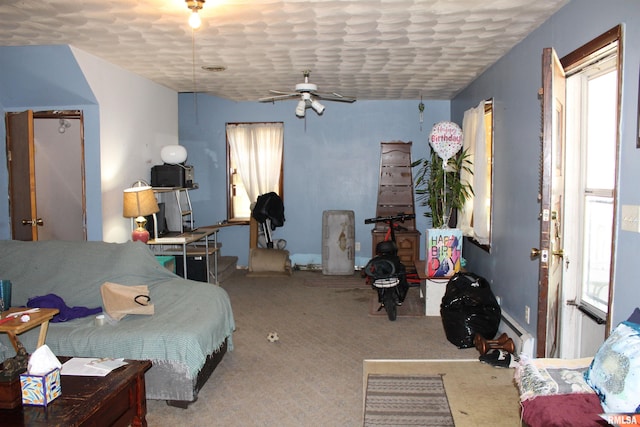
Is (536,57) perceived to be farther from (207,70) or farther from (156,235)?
(156,235)

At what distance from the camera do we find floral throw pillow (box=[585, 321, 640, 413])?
1841 millimetres

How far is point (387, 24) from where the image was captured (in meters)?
3.61

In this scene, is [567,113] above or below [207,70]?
below

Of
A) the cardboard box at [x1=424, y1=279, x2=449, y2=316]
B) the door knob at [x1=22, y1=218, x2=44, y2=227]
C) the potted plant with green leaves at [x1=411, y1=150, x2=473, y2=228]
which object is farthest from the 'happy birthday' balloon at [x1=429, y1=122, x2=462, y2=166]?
the door knob at [x1=22, y1=218, x2=44, y2=227]

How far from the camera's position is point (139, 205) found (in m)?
4.81

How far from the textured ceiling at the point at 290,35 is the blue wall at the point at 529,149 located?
0.58ft

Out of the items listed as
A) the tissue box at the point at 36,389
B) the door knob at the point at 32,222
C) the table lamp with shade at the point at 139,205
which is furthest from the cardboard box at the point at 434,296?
the door knob at the point at 32,222

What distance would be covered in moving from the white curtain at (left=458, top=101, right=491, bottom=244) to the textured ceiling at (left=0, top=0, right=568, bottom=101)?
58cm

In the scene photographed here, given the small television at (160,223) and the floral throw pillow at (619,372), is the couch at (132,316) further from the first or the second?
the floral throw pillow at (619,372)

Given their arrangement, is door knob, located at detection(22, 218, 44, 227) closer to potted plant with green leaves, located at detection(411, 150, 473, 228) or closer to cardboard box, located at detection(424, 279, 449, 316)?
cardboard box, located at detection(424, 279, 449, 316)

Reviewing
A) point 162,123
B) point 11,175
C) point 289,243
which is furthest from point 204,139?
point 11,175

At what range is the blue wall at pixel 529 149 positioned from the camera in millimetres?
2363

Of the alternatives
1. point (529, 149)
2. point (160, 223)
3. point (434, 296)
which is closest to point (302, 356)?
point (434, 296)

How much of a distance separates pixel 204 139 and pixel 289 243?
2071mm
